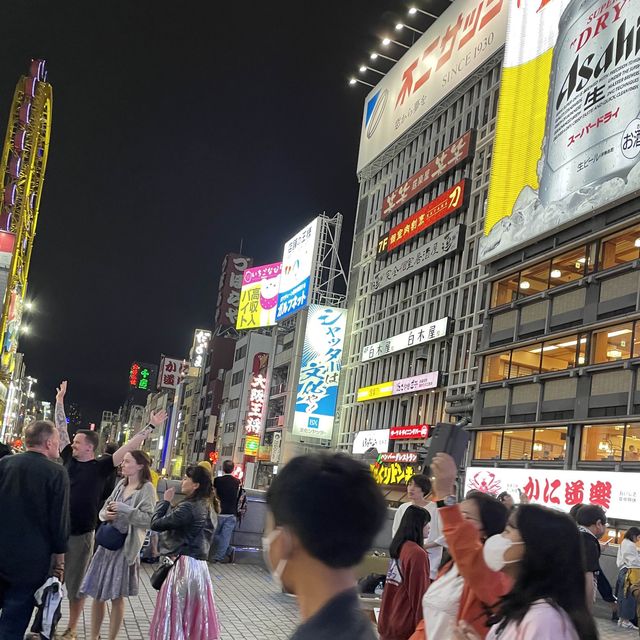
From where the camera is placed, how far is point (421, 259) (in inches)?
1638

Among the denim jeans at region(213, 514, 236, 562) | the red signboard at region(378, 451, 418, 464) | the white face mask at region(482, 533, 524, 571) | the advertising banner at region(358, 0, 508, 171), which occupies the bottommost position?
the denim jeans at region(213, 514, 236, 562)

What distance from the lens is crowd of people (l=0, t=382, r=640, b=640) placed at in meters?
1.90

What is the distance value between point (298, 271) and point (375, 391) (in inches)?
537

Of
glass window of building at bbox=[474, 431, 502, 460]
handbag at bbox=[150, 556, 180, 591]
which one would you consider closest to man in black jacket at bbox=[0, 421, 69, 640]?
handbag at bbox=[150, 556, 180, 591]

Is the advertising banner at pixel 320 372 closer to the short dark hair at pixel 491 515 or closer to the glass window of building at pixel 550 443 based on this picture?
the glass window of building at pixel 550 443

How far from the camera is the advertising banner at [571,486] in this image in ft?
79.0

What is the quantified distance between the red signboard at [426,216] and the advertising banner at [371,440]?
11.1m

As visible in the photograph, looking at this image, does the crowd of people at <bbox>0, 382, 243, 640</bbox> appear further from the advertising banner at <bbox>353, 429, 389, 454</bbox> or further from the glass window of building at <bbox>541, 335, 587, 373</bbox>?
the advertising banner at <bbox>353, 429, 389, 454</bbox>

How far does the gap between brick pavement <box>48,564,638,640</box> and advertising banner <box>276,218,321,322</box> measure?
1487 inches

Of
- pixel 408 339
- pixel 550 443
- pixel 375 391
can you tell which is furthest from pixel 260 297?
pixel 550 443

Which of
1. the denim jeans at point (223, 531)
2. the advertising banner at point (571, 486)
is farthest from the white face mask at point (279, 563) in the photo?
the advertising banner at point (571, 486)

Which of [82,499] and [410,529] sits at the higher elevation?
[410,529]

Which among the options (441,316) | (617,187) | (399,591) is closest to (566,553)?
(399,591)

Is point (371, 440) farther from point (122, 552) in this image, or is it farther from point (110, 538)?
point (110, 538)
